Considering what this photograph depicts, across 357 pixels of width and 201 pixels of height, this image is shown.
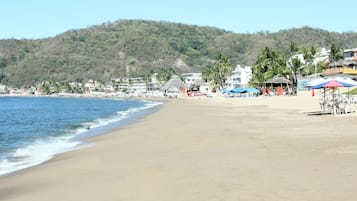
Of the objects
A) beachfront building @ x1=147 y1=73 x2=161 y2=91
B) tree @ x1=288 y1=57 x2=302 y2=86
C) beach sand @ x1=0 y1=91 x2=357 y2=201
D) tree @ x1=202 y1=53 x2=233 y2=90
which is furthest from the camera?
beachfront building @ x1=147 y1=73 x2=161 y2=91

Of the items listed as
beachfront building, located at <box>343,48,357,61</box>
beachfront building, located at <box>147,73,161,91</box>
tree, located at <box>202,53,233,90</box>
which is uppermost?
beachfront building, located at <box>343,48,357,61</box>

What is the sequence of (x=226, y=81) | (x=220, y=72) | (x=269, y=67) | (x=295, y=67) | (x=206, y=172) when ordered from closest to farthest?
(x=206, y=172), (x=295, y=67), (x=269, y=67), (x=220, y=72), (x=226, y=81)

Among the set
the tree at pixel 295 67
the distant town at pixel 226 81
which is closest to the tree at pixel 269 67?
the tree at pixel 295 67

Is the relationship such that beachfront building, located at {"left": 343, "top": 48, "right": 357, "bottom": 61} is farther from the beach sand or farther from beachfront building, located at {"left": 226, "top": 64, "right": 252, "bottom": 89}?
the beach sand

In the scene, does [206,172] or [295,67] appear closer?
[206,172]

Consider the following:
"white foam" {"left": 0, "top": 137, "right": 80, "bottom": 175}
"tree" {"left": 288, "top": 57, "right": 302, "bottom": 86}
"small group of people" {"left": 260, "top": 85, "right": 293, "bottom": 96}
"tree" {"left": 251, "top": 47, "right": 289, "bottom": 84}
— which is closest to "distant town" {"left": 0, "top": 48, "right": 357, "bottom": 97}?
"tree" {"left": 288, "top": 57, "right": 302, "bottom": 86}

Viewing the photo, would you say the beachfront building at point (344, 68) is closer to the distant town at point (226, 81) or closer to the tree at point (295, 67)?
the distant town at point (226, 81)

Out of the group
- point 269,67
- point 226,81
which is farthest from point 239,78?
point 269,67

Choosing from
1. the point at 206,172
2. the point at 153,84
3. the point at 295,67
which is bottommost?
the point at 153,84

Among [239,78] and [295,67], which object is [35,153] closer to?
[295,67]

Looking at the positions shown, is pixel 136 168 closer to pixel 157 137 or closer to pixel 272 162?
pixel 272 162

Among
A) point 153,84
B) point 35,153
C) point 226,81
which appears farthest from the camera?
point 153,84

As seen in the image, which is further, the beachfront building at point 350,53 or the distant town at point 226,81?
the beachfront building at point 350,53

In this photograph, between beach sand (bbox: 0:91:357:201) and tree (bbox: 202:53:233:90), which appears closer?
beach sand (bbox: 0:91:357:201)
